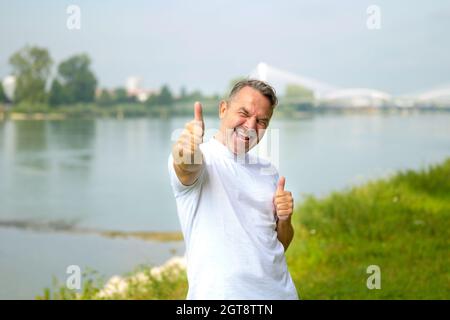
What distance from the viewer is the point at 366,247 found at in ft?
14.6

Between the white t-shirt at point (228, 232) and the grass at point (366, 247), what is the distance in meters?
2.08

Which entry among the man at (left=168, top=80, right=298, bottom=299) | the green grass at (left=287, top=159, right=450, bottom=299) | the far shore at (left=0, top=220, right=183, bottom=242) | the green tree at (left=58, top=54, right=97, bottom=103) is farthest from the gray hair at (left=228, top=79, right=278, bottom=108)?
the green tree at (left=58, top=54, right=97, bottom=103)

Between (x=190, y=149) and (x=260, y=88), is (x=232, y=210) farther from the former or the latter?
(x=260, y=88)

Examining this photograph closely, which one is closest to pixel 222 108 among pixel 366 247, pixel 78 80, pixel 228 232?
pixel 228 232

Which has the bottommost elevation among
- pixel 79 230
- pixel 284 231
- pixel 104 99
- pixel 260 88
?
pixel 79 230

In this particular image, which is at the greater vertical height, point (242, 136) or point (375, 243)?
point (242, 136)

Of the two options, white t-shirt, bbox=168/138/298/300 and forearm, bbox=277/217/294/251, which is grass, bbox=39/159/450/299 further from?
white t-shirt, bbox=168/138/298/300

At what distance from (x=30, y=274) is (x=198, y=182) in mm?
3952

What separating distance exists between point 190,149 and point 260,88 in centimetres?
33
